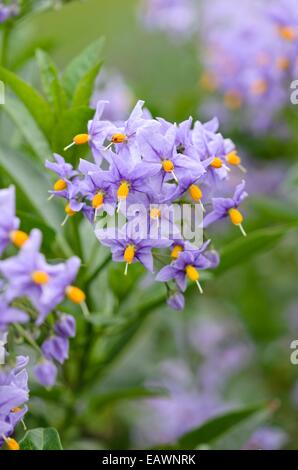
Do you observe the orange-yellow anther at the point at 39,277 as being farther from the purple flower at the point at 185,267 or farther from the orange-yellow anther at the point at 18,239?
the purple flower at the point at 185,267

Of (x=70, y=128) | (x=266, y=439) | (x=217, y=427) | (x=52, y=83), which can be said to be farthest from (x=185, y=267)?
(x=266, y=439)

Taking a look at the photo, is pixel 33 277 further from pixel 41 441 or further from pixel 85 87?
pixel 85 87

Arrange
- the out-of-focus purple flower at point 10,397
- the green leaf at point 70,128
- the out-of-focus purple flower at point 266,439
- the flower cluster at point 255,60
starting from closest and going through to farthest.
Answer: the out-of-focus purple flower at point 10,397 < the green leaf at point 70,128 < the out-of-focus purple flower at point 266,439 < the flower cluster at point 255,60

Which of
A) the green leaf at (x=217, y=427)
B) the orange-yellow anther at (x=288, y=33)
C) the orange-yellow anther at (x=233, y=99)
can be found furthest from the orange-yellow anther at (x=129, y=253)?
the orange-yellow anther at (x=233, y=99)

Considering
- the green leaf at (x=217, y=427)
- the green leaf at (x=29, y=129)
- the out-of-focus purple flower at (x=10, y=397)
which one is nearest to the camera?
the out-of-focus purple flower at (x=10, y=397)

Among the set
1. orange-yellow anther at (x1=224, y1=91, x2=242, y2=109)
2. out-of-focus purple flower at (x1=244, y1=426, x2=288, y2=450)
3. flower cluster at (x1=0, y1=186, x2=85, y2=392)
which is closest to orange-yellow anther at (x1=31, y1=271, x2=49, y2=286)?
flower cluster at (x1=0, y1=186, x2=85, y2=392)

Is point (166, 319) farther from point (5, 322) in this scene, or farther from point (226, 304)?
point (5, 322)

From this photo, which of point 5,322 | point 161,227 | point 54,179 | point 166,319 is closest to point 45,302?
point 5,322
